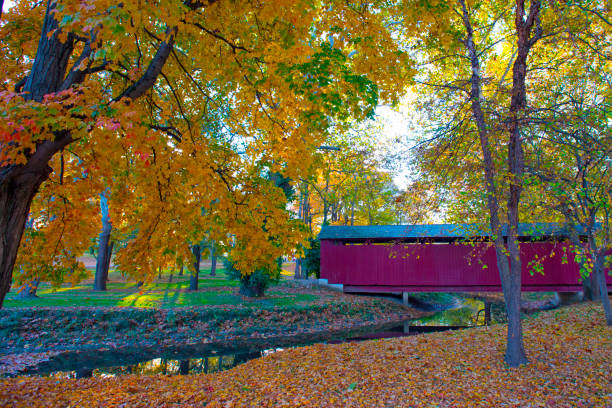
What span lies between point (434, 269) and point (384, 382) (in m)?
10.9

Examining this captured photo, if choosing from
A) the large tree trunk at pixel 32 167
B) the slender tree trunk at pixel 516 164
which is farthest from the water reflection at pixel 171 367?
the slender tree trunk at pixel 516 164

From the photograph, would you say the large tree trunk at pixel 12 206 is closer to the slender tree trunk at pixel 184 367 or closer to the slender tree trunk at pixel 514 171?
the slender tree trunk at pixel 184 367

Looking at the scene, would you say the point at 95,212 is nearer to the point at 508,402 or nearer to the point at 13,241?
the point at 13,241

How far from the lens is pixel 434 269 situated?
15.0 metres

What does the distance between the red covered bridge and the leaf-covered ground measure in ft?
25.2

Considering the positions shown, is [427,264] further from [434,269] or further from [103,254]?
[103,254]

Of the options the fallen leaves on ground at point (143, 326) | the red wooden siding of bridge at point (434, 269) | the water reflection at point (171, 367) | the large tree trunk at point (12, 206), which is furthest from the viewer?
the red wooden siding of bridge at point (434, 269)

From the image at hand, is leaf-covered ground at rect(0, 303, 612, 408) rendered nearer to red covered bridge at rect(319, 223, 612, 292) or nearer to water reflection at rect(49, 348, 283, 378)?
water reflection at rect(49, 348, 283, 378)

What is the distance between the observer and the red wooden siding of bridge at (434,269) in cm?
1422

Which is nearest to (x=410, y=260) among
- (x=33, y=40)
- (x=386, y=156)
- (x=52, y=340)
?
(x=386, y=156)

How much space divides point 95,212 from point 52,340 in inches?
258

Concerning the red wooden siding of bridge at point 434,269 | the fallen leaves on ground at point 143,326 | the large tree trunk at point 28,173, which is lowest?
the fallen leaves on ground at point 143,326

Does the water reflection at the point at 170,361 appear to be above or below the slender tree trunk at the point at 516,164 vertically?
below

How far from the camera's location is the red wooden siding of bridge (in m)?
14.2
